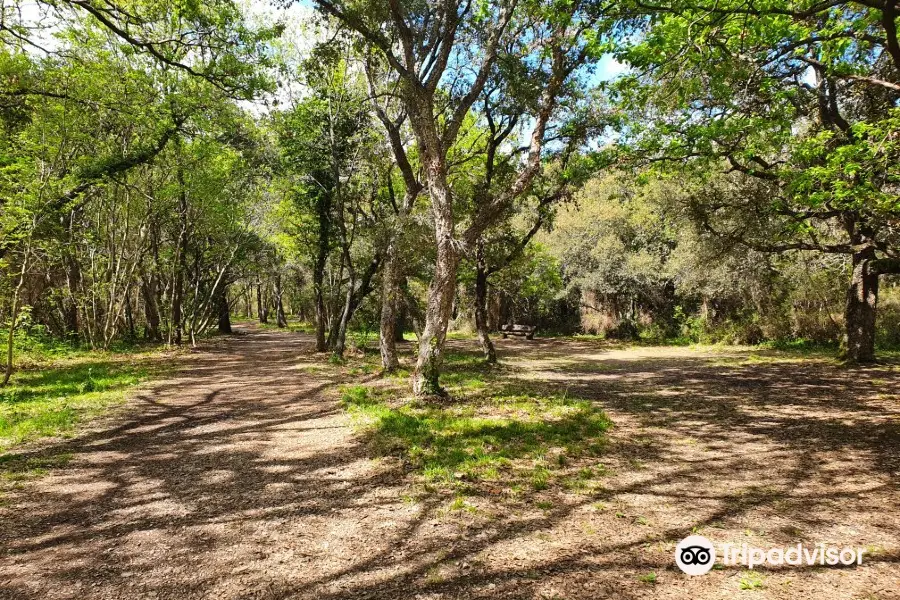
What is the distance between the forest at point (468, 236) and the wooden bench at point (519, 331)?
392cm

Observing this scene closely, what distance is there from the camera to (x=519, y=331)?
28.0 m

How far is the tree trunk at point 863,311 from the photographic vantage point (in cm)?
1348

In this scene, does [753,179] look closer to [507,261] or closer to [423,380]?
[507,261]

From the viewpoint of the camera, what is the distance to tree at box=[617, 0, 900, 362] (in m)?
5.99

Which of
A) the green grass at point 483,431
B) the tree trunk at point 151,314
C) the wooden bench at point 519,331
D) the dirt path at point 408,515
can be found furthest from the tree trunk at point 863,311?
the tree trunk at point 151,314

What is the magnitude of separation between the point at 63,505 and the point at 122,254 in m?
15.9

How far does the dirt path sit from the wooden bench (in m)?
19.1

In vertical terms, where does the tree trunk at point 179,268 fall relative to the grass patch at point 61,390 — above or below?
above

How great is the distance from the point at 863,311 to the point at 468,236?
13135 mm

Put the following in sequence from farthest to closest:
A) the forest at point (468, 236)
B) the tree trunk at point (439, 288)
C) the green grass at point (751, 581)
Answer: the tree trunk at point (439, 288), the forest at point (468, 236), the green grass at point (751, 581)

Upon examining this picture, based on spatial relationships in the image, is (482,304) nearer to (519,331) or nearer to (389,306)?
(389,306)

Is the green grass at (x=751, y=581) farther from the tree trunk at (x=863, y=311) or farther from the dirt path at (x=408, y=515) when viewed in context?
the tree trunk at (x=863, y=311)

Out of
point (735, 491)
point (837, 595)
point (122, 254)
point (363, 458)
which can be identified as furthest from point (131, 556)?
point (122, 254)

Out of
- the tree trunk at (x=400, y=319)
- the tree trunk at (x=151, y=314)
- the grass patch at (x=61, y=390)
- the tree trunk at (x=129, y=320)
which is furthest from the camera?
the tree trunk at (x=400, y=319)
